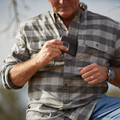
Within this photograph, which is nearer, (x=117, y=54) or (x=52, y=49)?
(x=52, y=49)

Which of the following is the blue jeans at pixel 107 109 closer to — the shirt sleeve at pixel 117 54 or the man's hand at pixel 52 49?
the shirt sleeve at pixel 117 54

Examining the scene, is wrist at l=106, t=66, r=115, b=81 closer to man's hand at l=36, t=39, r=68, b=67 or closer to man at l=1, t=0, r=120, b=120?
man at l=1, t=0, r=120, b=120

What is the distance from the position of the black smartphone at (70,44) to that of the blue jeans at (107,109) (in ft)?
1.47

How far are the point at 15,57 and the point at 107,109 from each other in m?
0.88

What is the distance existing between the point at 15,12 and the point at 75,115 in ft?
6.03

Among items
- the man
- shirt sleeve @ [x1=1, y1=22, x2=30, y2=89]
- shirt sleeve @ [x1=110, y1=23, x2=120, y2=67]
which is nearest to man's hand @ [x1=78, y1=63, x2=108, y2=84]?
the man

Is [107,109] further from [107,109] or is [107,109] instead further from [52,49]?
[52,49]

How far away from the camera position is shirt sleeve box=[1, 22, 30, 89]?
1504 mm

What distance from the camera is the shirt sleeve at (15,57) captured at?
4.93ft

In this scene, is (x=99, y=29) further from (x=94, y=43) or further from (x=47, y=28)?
(x=47, y=28)

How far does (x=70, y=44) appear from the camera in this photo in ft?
4.68

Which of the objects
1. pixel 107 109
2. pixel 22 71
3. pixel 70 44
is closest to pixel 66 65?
pixel 70 44

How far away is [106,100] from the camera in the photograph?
4.55ft

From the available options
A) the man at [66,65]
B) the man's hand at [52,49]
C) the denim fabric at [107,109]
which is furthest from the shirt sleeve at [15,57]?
the denim fabric at [107,109]
